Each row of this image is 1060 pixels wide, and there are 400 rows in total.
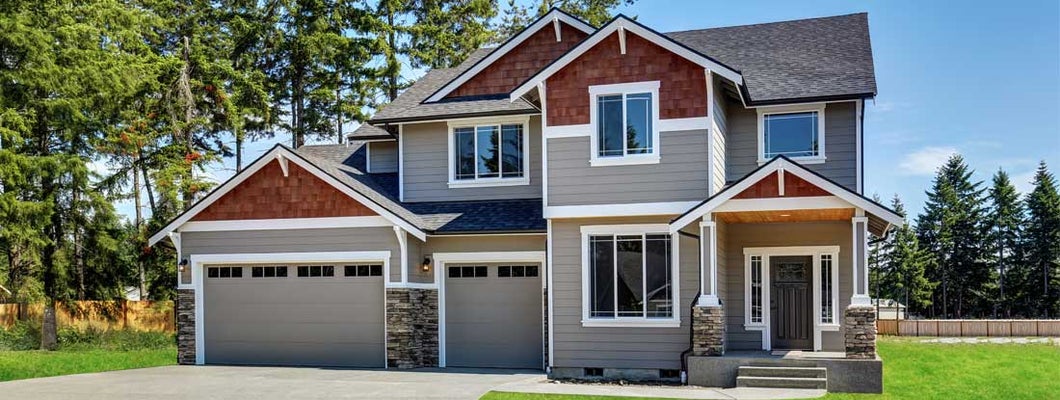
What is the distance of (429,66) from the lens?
107 feet

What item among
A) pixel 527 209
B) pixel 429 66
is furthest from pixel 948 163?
pixel 527 209

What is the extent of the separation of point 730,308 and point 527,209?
4.09 meters

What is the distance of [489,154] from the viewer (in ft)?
59.6

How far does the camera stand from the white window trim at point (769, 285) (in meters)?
16.0

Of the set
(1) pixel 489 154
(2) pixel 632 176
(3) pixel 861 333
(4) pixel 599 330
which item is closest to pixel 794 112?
(2) pixel 632 176

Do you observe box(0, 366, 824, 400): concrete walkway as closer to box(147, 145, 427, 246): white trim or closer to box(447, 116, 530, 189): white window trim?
box(147, 145, 427, 246): white trim

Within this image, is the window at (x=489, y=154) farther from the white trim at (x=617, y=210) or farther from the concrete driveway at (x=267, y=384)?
the concrete driveway at (x=267, y=384)

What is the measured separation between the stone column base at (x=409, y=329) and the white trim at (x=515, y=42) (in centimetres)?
407

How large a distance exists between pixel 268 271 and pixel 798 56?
11.0m

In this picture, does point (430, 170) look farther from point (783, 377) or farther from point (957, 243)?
point (957, 243)

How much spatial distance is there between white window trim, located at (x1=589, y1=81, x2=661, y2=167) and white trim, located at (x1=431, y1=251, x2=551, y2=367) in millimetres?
2376

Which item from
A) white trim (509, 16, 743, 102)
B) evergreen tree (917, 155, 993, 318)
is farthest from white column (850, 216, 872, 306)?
evergreen tree (917, 155, 993, 318)

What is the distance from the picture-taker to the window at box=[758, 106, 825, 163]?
53.9ft

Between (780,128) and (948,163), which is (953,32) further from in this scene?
(948,163)
